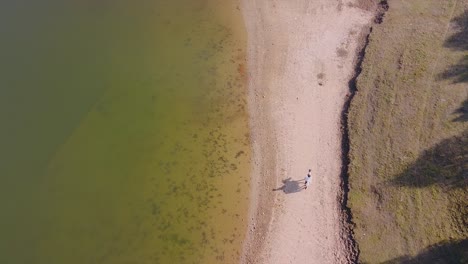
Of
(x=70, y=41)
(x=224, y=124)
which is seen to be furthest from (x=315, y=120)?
(x=70, y=41)

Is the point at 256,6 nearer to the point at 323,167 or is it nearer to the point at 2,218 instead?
the point at 323,167

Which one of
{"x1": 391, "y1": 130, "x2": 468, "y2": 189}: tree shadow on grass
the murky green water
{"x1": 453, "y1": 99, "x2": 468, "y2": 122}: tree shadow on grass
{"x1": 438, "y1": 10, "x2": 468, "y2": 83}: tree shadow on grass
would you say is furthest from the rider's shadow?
{"x1": 438, "y1": 10, "x2": 468, "y2": 83}: tree shadow on grass

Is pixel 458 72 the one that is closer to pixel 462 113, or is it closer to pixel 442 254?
pixel 462 113

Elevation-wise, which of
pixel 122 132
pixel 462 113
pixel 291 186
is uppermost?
pixel 122 132

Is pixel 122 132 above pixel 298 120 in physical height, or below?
above

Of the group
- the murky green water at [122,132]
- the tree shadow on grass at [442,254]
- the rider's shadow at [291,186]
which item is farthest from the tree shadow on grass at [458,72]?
the murky green water at [122,132]

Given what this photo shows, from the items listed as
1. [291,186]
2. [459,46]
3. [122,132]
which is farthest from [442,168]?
[122,132]

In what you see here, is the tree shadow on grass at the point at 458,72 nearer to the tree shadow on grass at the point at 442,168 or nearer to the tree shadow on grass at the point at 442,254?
the tree shadow on grass at the point at 442,168
